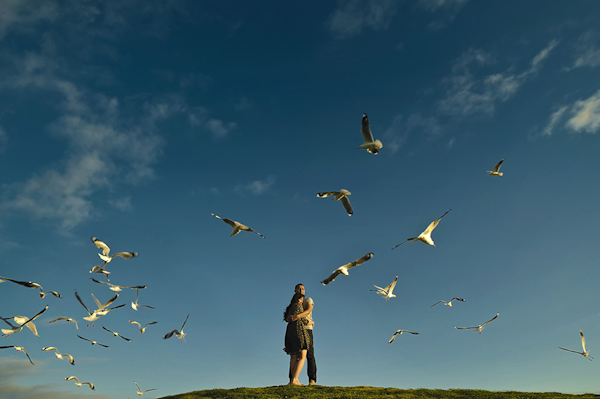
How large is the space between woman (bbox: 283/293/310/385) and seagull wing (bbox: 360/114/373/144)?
646 centimetres

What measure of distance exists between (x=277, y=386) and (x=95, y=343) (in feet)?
22.7

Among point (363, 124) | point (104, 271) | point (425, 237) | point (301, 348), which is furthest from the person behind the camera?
point (301, 348)

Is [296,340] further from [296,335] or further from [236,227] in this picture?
[236,227]

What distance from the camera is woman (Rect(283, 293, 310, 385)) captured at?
44.4 ft

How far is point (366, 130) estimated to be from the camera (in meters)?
10.7

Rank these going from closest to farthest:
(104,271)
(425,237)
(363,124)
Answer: (363,124), (425,237), (104,271)

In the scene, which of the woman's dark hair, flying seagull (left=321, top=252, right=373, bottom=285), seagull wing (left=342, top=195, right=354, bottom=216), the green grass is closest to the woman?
the woman's dark hair

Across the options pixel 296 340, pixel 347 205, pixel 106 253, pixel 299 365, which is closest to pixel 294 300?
pixel 296 340

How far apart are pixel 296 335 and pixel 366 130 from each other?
7.65 meters

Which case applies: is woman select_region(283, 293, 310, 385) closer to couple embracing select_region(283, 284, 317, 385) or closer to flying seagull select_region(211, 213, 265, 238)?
couple embracing select_region(283, 284, 317, 385)

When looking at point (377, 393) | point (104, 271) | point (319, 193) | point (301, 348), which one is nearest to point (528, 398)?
point (377, 393)

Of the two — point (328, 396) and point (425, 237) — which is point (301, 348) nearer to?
point (328, 396)

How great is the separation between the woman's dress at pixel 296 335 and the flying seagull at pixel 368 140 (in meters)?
6.36

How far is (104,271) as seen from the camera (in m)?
12.7
